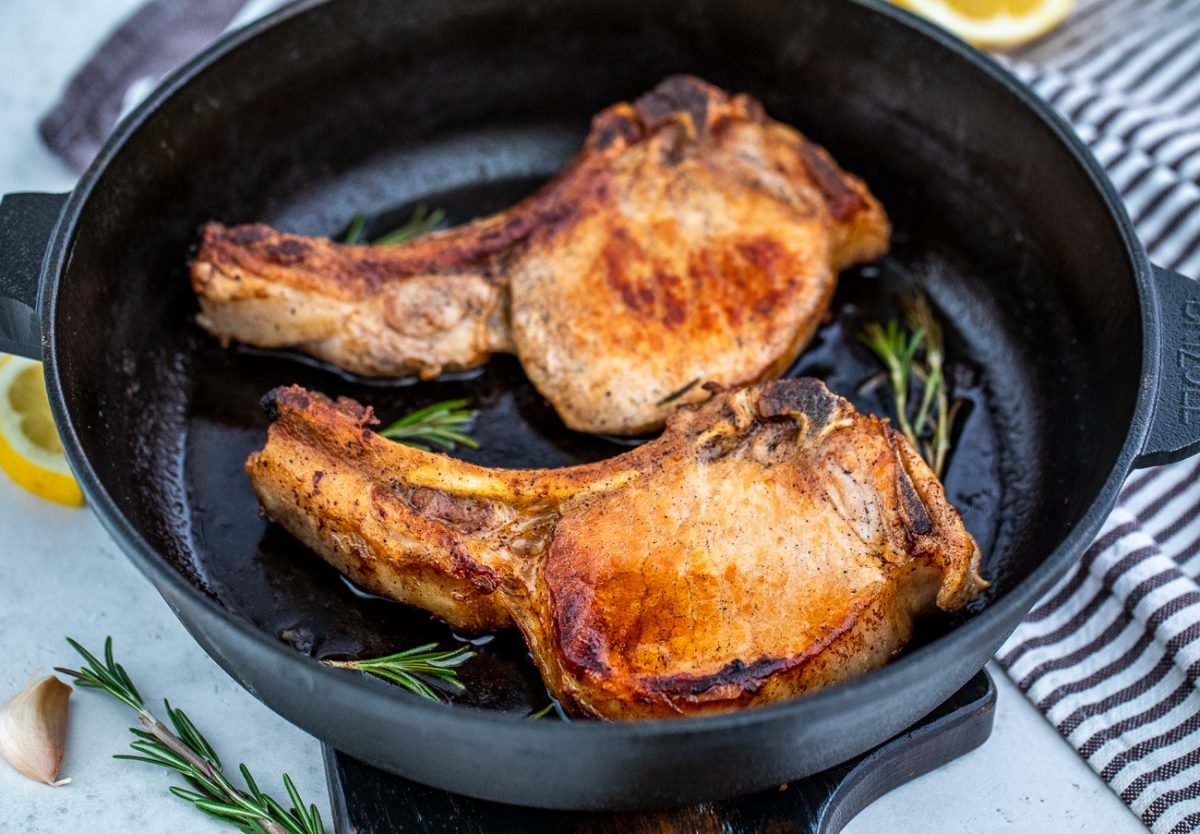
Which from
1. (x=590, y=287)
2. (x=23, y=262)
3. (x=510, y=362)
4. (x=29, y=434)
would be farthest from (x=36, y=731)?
(x=590, y=287)

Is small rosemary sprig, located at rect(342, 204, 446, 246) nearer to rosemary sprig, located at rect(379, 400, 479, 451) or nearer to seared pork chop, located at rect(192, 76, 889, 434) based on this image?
seared pork chop, located at rect(192, 76, 889, 434)

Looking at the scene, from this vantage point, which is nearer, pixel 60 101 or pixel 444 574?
pixel 444 574

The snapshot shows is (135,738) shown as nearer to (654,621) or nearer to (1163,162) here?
(654,621)

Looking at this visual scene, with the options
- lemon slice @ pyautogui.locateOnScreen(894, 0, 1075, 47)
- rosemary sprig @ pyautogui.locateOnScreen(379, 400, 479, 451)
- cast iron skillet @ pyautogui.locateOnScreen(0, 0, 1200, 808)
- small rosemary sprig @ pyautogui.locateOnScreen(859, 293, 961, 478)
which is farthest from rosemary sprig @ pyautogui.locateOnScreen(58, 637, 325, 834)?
lemon slice @ pyautogui.locateOnScreen(894, 0, 1075, 47)

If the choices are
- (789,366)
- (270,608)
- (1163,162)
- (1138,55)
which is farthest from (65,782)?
(1138,55)

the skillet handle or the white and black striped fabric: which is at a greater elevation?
the skillet handle
